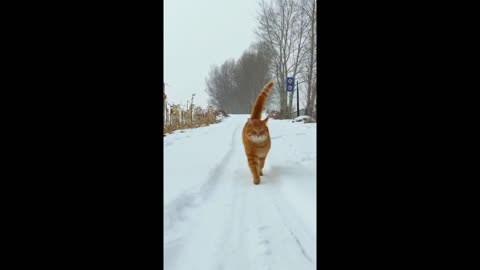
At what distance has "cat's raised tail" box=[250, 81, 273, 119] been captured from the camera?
1796mm

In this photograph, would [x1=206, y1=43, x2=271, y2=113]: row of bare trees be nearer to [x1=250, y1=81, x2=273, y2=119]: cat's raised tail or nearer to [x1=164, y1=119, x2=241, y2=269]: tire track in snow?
[x1=250, y1=81, x2=273, y2=119]: cat's raised tail

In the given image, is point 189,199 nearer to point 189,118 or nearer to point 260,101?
point 260,101

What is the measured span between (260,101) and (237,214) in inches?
37.5

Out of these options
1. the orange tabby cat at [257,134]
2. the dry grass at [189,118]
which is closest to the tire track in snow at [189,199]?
the orange tabby cat at [257,134]

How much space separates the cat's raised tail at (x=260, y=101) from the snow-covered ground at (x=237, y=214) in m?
0.46

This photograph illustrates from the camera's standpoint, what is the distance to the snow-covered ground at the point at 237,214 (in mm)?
834

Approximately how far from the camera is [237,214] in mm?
1159

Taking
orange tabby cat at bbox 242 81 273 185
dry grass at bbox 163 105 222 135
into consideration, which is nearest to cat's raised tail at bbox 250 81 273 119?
orange tabby cat at bbox 242 81 273 185

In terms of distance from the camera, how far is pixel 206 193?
1448mm

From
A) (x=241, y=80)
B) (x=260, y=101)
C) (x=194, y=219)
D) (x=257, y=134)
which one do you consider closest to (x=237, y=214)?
(x=194, y=219)

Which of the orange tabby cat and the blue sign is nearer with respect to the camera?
the blue sign

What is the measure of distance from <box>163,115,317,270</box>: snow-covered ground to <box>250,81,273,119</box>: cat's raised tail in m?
0.46
